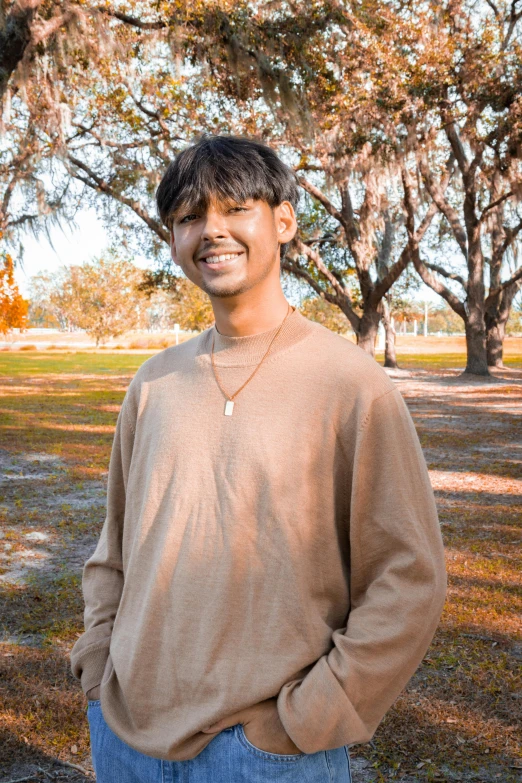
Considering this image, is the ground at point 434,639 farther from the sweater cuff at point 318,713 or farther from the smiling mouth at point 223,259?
the smiling mouth at point 223,259

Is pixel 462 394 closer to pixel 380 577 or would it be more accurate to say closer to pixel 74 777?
pixel 74 777

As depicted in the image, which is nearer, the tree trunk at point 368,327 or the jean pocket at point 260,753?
the jean pocket at point 260,753

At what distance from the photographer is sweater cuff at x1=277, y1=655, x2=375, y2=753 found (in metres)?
1.19

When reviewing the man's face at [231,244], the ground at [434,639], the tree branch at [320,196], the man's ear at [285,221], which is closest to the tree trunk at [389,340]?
the tree branch at [320,196]

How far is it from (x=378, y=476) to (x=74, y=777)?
2129mm

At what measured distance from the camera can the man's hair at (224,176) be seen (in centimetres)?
141

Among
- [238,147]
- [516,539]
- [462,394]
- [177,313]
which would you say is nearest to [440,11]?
[462,394]

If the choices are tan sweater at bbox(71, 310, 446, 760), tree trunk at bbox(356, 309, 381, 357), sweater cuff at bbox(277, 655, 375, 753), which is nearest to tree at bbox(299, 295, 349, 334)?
tree trunk at bbox(356, 309, 381, 357)

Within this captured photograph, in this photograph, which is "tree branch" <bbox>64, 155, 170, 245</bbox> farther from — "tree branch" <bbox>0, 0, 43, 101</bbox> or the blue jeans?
the blue jeans

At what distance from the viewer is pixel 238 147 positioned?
1.44 metres

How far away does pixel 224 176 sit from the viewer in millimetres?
1409

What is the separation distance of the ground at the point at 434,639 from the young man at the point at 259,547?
5.79ft

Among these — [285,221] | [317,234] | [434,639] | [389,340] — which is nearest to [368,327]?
[317,234]

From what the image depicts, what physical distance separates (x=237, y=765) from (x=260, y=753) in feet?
0.14
